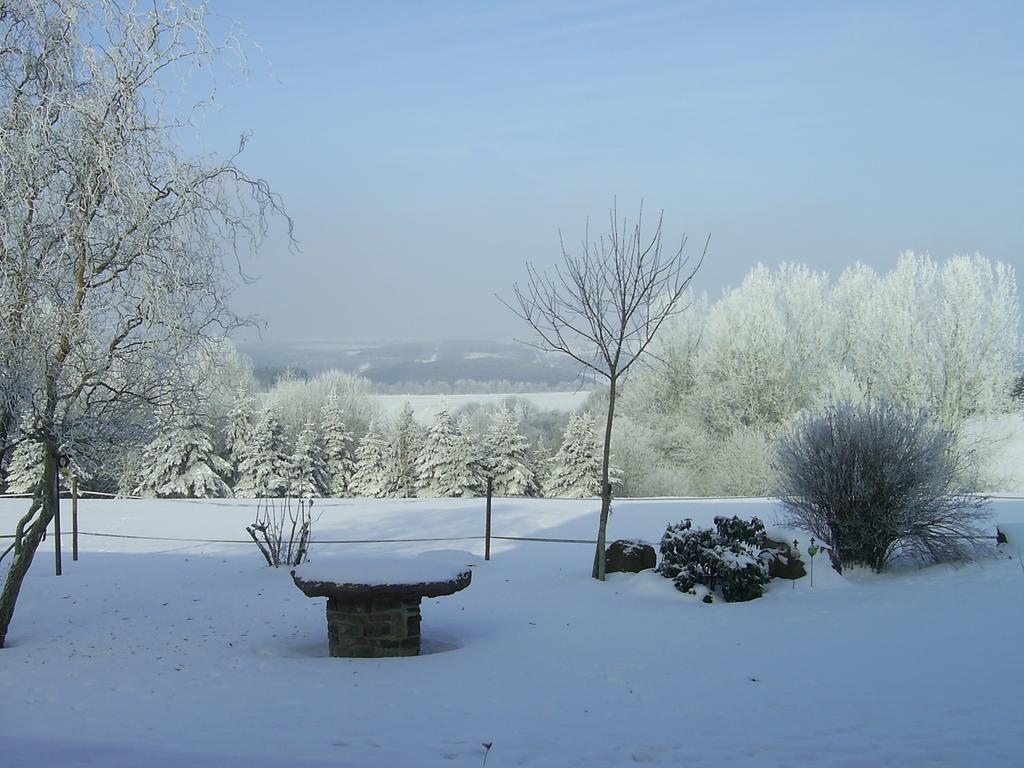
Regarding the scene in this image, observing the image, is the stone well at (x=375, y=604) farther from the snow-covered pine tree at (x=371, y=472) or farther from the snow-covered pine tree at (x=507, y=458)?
the snow-covered pine tree at (x=371, y=472)

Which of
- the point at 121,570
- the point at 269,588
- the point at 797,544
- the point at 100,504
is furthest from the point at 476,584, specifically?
the point at 100,504

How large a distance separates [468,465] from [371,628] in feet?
87.8

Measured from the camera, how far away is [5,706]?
5203 millimetres

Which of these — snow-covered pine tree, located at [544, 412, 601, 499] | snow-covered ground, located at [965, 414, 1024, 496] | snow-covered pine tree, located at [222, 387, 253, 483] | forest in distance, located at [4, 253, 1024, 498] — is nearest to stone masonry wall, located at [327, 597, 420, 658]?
forest in distance, located at [4, 253, 1024, 498]

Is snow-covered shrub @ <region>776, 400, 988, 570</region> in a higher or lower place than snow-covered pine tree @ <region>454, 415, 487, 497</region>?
higher

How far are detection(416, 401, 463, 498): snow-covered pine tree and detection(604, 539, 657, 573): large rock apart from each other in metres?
22.4

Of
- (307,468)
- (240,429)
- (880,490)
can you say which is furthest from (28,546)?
(240,429)

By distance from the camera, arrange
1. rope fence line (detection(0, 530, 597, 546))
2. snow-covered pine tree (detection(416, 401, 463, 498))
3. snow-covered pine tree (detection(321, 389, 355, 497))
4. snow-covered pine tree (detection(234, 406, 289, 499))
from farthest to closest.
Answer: snow-covered pine tree (detection(321, 389, 355, 497)) → snow-covered pine tree (detection(234, 406, 289, 499)) → snow-covered pine tree (detection(416, 401, 463, 498)) → rope fence line (detection(0, 530, 597, 546))

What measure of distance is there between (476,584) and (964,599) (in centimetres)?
546

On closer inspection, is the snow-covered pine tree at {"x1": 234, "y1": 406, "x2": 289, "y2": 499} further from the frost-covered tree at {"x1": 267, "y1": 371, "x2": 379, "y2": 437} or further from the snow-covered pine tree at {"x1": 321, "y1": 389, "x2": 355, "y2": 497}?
the frost-covered tree at {"x1": 267, "y1": 371, "x2": 379, "y2": 437}

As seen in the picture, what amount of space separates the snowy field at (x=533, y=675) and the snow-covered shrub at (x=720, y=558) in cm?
28

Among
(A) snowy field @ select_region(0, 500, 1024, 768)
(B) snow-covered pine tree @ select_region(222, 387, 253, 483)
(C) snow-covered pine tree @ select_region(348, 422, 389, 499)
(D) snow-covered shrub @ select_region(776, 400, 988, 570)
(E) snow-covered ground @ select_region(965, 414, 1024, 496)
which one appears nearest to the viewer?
(A) snowy field @ select_region(0, 500, 1024, 768)

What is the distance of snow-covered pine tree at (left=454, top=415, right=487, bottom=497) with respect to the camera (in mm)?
33188

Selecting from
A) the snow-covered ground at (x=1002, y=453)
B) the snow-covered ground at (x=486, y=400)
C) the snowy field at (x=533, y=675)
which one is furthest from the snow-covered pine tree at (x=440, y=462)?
the snowy field at (x=533, y=675)
